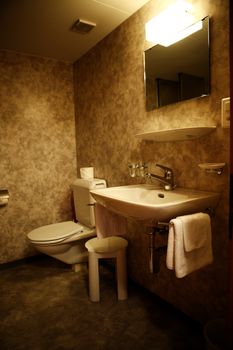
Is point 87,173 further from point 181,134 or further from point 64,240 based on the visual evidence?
point 181,134

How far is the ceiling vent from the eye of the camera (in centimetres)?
187

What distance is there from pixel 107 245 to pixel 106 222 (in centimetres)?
29

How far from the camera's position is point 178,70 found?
1486 millimetres

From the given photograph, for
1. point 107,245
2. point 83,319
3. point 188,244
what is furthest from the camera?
point 107,245

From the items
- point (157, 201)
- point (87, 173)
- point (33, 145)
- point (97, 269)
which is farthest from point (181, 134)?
point (33, 145)

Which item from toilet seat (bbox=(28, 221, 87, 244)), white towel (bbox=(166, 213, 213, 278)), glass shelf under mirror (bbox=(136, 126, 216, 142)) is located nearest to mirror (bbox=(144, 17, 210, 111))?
glass shelf under mirror (bbox=(136, 126, 216, 142))

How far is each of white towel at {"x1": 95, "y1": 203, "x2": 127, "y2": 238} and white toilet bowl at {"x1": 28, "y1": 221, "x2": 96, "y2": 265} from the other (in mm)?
491

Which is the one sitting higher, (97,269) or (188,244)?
(188,244)

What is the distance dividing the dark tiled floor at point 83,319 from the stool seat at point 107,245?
1.26 ft

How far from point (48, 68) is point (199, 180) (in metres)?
2.04

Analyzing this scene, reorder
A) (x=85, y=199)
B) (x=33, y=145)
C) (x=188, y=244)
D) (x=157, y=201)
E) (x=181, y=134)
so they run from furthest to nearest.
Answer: (x=33, y=145)
(x=85, y=199)
(x=157, y=201)
(x=181, y=134)
(x=188, y=244)

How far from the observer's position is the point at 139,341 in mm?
1398

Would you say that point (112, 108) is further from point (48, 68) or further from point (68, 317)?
point (68, 317)

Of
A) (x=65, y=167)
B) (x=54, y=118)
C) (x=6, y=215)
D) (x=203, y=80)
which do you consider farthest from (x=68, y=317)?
(x=54, y=118)
